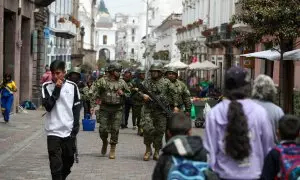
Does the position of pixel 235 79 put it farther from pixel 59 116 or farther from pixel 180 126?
pixel 59 116

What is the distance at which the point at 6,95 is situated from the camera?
20969 millimetres

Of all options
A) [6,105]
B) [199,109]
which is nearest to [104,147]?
[6,105]

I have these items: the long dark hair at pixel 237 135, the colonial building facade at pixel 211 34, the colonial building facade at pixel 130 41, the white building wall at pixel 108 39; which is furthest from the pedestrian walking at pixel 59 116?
the white building wall at pixel 108 39

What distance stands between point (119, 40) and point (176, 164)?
18261cm

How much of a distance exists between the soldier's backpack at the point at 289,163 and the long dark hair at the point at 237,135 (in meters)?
0.29

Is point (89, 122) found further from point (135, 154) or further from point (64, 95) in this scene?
point (64, 95)

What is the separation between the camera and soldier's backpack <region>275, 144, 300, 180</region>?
18.7 ft

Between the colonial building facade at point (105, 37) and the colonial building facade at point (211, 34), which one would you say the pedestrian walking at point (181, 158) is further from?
the colonial building facade at point (105, 37)

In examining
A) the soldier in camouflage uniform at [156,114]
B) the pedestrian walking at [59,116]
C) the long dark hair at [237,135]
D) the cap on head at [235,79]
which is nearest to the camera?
the long dark hair at [237,135]

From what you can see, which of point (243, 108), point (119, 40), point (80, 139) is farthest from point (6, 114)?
point (119, 40)

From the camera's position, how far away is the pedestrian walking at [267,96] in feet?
21.1

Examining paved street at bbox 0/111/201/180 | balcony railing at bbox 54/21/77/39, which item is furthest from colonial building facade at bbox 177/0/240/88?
paved street at bbox 0/111/201/180

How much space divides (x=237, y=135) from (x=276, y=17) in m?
11.7

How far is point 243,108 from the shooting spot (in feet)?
19.0
